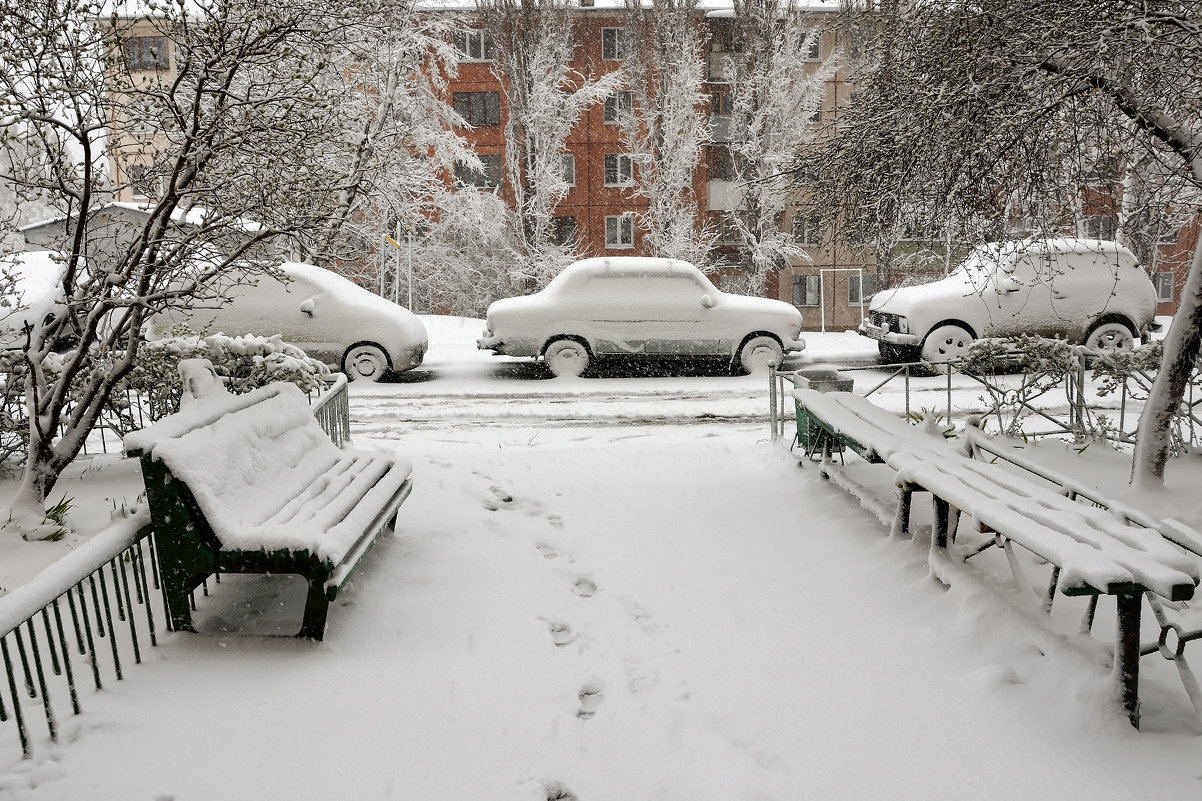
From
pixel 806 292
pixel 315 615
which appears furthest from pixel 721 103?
pixel 315 615

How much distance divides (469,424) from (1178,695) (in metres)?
7.90

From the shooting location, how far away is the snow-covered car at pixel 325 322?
13117mm

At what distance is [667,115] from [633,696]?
92.4 ft

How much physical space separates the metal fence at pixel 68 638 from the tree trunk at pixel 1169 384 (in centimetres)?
621

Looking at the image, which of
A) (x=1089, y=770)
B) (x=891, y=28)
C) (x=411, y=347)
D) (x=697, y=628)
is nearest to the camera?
(x=1089, y=770)

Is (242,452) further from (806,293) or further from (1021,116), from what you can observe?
(806,293)

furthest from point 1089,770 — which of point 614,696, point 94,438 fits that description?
point 94,438

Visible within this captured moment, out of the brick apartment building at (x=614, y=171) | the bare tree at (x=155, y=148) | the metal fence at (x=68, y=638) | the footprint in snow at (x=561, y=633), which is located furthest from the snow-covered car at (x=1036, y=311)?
the brick apartment building at (x=614, y=171)

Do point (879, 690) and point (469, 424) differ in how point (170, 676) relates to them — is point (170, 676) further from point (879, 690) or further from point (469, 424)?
point (469, 424)

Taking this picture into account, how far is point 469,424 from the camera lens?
10305 mm

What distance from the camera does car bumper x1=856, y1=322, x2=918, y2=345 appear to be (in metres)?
14.2

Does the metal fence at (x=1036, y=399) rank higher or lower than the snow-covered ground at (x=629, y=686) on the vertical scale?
higher

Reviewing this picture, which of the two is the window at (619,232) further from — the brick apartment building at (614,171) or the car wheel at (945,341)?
the car wheel at (945,341)

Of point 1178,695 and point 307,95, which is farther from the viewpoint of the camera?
point 307,95
